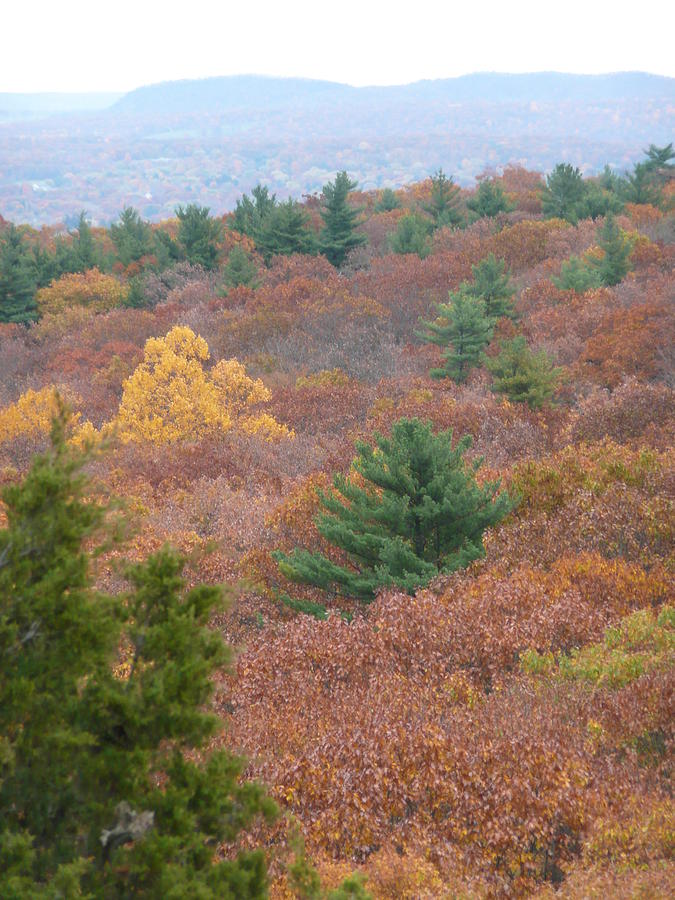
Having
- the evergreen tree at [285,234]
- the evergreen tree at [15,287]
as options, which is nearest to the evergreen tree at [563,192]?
the evergreen tree at [285,234]

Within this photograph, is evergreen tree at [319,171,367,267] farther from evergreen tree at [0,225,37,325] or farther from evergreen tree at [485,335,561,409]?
evergreen tree at [485,335,561,409]

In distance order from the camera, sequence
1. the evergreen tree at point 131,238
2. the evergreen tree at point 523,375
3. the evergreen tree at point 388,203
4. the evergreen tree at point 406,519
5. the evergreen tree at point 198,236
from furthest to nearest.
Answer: the evergreen tree at point 388,203
the evergreen tree at point 131,238
the evergreen tree at point 198,236
the evergreen tree at point 523,375
the evergreen tree at point 406,519

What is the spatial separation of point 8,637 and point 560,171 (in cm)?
4582

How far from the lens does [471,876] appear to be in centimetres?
531

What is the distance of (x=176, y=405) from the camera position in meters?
22.5

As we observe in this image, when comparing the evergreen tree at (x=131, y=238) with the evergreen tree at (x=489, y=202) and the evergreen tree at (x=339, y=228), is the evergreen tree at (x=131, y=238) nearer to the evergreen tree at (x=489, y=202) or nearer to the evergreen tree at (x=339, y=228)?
the evergreen tree at (x=339, y=228)

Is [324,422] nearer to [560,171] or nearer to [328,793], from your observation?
[328,793]

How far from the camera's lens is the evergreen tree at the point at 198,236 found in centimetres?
4362

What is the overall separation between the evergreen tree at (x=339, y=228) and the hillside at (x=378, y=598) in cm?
985

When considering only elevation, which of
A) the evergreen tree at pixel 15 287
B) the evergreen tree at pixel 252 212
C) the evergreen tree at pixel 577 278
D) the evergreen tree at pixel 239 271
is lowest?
the evergreen tree at pixel 15 287

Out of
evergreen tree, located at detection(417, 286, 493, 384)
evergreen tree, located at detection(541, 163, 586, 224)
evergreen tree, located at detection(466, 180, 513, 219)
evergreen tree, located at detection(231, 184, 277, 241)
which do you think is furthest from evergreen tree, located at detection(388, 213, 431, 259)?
evergreen tree, located at detection(417, 286, 493, 384)

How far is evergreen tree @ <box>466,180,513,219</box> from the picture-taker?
147 ft

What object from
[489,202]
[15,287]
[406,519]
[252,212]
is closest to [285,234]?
[252,212]

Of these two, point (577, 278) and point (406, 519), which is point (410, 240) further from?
point (406, 519)
